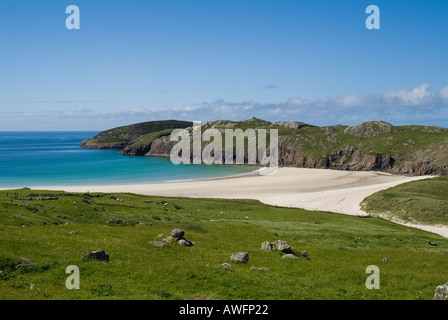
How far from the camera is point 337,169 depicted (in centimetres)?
19950

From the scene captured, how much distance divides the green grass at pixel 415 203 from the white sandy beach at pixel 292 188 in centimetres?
433

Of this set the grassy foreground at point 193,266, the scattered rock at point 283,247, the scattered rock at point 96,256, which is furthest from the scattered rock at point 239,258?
the scattered rock at point 96,256

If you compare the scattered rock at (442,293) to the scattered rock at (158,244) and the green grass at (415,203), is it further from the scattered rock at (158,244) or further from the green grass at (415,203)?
the green grass at (415,203)

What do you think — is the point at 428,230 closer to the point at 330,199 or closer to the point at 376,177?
the point at 330,199

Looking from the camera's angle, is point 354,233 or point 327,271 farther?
point 354,233

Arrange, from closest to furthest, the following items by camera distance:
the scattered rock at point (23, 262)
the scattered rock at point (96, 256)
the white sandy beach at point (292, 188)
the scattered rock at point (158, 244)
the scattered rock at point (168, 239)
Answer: the scattered rock at point (23, 262)
the scattered rock at point (96, 256)
the scattered rock at point (158, 244)
the scattered rock at point (168, 239)
the white sandy beach at point (292, 188)

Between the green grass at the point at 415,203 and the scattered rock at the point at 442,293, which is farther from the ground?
the scattered rock at the point at 442,293

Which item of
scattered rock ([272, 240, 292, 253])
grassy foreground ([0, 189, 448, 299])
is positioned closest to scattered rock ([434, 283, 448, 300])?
grassy foreground ([0, 189, 448, 299])

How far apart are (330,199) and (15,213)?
9013 centimetres

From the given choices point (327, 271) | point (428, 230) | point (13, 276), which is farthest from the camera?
point (428, 230)

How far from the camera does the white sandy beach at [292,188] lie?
105312mm

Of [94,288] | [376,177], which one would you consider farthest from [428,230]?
[376,177]

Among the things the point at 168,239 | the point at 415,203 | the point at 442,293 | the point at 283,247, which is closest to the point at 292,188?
the point at 415,203

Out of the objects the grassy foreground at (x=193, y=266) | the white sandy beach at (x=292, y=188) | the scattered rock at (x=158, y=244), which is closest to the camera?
the grassy foreground at (x=193, y=266)
